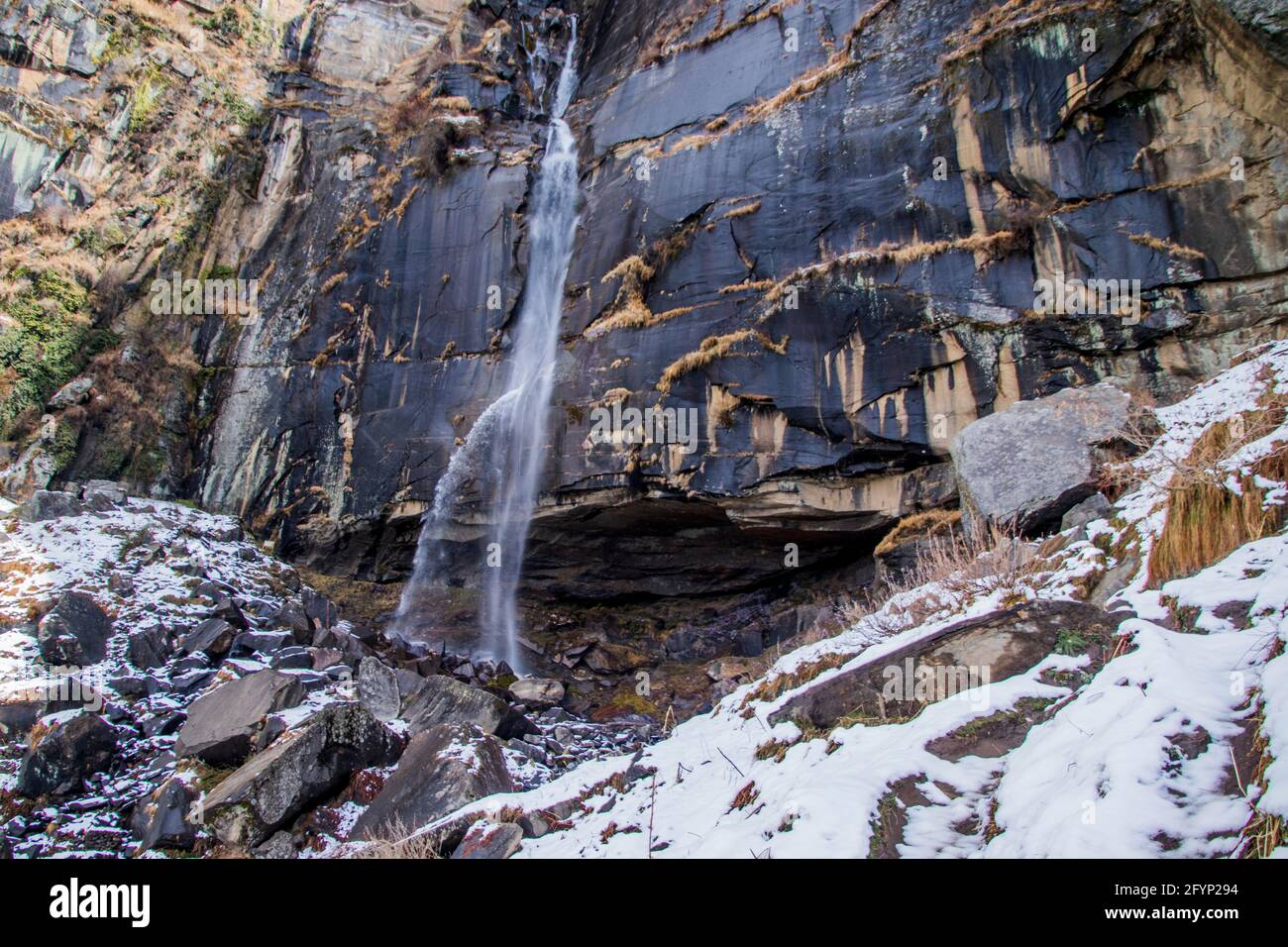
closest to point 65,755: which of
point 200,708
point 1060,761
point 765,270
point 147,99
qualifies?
point 200,708

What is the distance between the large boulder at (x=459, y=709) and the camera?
10203 millimetres

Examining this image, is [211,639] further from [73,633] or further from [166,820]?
[166,820]

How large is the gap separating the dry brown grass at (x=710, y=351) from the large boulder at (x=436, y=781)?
8840 millimetres

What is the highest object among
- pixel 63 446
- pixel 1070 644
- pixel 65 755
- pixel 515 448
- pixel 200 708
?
pixel 63 446

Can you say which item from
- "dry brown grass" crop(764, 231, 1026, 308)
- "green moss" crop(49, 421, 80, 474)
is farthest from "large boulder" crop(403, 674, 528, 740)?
"green moss" crop(49, 421, 80, 474)

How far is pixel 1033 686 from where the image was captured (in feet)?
13.8

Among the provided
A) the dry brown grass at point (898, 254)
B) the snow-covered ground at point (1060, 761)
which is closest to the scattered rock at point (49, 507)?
the snow-covered ground at point (1060, 761)

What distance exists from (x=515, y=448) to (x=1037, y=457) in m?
11.0

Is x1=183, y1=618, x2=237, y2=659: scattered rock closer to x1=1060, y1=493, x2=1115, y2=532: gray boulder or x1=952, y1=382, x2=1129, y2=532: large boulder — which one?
x1=952, y1=382, x2=1129, y2=532: large boulder

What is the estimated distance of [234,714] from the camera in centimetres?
980

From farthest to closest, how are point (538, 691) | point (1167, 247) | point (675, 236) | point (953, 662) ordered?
point (675, 236), point (538, 691), point (1167, 247), point (953, 662)

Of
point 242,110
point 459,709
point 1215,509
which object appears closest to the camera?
point 1215,509

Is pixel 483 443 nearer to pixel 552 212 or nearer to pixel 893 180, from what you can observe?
pixel 552 212
